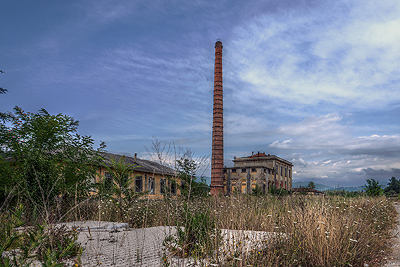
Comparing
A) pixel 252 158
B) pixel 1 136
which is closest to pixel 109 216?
pixel 1 136

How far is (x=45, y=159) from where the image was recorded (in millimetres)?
8859

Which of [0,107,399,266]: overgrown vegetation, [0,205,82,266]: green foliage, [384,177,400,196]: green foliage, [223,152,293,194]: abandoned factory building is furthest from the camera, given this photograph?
[384,177,400,196]: green foliage

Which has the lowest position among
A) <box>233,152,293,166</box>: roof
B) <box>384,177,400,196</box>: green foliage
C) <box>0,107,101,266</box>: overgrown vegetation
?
<box>384,177,400,196</box>: green foliage

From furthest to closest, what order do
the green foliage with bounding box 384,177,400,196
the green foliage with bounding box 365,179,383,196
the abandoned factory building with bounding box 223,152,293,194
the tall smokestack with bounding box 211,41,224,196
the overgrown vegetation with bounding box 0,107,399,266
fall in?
the green foliage with bounding box 384,177,400,196 → the abandoned factory building with bounding box 223,152,293,194 → the tall smokestack with bounding box 211,41,224,196 → the green foliage with bounding box 365,179,383,196 → the overgrown vegetation with bounding box 0,107,399,266

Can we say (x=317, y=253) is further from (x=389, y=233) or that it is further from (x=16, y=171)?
(x=16, y=171)

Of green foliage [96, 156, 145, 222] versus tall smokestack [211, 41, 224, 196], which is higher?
tall smokestack [211, 41, 224, 196]

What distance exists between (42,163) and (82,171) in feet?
4.46

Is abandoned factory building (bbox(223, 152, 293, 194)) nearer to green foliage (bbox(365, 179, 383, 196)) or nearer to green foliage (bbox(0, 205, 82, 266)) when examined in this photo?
green foliage (bbox(365, 179, 383, 196))

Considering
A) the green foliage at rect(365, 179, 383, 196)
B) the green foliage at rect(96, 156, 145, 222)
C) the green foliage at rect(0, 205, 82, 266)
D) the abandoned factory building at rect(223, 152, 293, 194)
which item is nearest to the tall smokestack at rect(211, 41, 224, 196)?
the abandoned factory building at rect(223, 152, 293, 194)

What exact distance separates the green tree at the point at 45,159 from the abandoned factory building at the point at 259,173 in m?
22.4

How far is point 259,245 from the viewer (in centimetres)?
512

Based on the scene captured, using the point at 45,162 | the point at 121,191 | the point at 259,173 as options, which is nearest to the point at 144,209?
the point at 121,191

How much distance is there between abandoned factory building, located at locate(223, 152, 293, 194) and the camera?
35688 millimetres

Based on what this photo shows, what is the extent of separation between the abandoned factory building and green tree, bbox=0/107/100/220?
22444 mm
